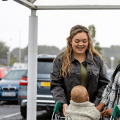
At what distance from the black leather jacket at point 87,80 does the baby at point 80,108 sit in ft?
1.23

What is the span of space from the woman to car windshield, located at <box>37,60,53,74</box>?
372 cm

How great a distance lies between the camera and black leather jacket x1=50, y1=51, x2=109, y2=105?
9.66 ft

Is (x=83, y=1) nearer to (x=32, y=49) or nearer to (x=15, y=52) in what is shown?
(x=32, y=49)

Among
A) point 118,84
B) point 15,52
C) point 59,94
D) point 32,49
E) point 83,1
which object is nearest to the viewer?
point 118,84

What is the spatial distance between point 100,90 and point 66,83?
1.30 ft

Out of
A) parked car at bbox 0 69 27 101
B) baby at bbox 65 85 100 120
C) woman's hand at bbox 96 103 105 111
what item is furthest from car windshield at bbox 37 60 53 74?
baby at bbox 65 85 100 120

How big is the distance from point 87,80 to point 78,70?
0.50ft

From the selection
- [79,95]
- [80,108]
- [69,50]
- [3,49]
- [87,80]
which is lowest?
[80,108]

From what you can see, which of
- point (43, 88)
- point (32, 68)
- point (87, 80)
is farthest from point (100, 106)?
point (43, 88)

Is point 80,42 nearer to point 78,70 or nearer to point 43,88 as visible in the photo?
point 78,70

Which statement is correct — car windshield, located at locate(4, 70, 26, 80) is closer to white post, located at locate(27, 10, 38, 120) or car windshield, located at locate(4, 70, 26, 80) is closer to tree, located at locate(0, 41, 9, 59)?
white post, located at locate(27, 10, 38, 120)

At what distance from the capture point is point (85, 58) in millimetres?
3045

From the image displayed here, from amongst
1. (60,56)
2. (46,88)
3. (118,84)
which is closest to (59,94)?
(60,56)

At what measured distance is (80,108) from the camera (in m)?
2.51
